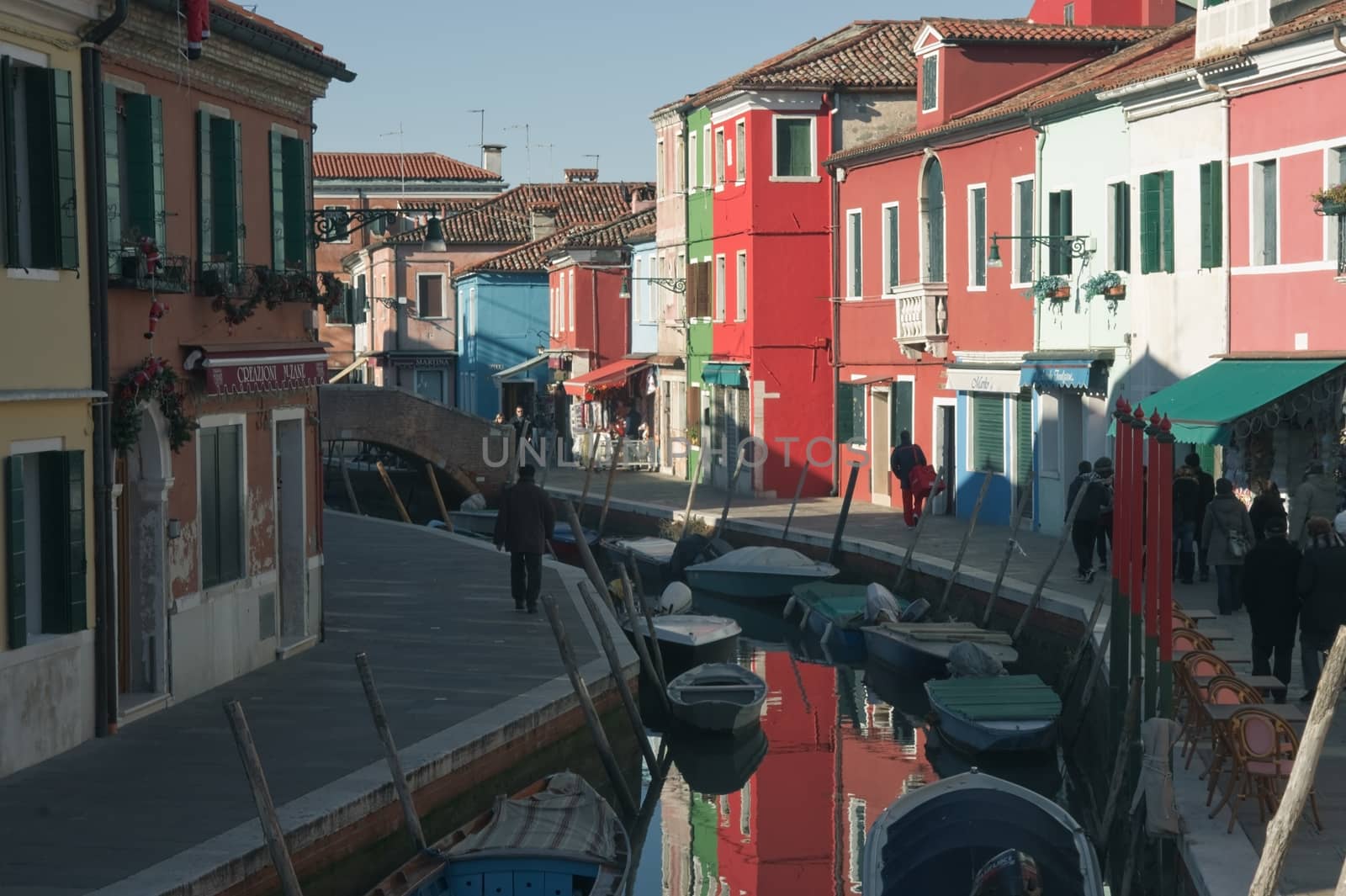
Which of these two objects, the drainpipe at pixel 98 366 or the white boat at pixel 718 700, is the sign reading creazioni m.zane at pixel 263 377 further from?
the white boat at pixel 718 700

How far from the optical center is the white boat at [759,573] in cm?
2684

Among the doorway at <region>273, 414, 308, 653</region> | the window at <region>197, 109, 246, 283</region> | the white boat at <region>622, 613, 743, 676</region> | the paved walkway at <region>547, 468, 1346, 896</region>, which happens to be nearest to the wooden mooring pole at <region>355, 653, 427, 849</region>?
the paved walkway at <region>547, 468, 1346, 896</region>

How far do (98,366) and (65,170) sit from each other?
1.39m

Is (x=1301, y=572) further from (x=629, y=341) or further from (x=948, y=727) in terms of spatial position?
(x=629, y=341)

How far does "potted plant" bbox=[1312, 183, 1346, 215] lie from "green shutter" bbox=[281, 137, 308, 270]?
9555 mm

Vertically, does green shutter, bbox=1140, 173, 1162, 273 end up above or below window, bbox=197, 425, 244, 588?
above

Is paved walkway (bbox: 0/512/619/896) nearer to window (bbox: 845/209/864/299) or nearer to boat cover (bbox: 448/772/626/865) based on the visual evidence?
boat cover (bbox: 448/772/626/865)

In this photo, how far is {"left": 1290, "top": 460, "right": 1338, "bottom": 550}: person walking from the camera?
1992 centimetres

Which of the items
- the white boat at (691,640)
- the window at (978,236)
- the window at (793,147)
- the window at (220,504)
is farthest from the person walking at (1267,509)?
the window at (793,147)

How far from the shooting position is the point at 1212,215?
21969 millimetres

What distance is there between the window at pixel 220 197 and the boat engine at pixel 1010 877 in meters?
8.54

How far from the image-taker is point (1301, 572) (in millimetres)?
13625

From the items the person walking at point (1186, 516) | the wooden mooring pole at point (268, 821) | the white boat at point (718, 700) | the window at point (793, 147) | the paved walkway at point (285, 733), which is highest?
the window at point (793, 147)

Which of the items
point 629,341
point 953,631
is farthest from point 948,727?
point 629,341
